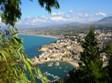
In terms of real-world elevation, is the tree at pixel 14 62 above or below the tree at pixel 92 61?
above

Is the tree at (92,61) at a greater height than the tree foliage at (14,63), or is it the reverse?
the tree foliage at (14,63)

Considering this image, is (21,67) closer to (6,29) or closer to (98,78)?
(6,29)

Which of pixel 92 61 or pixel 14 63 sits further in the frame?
pixel 92 61

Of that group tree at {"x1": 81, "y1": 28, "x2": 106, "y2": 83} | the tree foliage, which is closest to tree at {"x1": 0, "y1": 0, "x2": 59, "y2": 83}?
the tree foliage

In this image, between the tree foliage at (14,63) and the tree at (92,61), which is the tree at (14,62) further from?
the tree at (92,61)

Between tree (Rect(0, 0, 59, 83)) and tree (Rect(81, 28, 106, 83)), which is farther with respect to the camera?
tree (Rect(81, 28, 106, 83))

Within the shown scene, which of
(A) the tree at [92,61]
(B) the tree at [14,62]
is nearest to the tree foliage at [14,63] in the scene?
(B) the tree at [14,62]

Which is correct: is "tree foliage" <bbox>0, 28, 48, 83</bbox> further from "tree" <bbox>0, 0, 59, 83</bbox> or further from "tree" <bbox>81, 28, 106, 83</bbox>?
"tree" <bbox>81, 28, 106, 83</bbox>

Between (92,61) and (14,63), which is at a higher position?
(14,63)

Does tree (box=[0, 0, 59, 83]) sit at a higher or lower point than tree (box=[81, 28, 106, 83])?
higher

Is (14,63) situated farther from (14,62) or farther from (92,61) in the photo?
(92,61)

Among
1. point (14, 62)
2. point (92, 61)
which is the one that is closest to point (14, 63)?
point (14, 62)

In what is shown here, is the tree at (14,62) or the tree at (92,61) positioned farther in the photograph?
the tree at (92,61)
